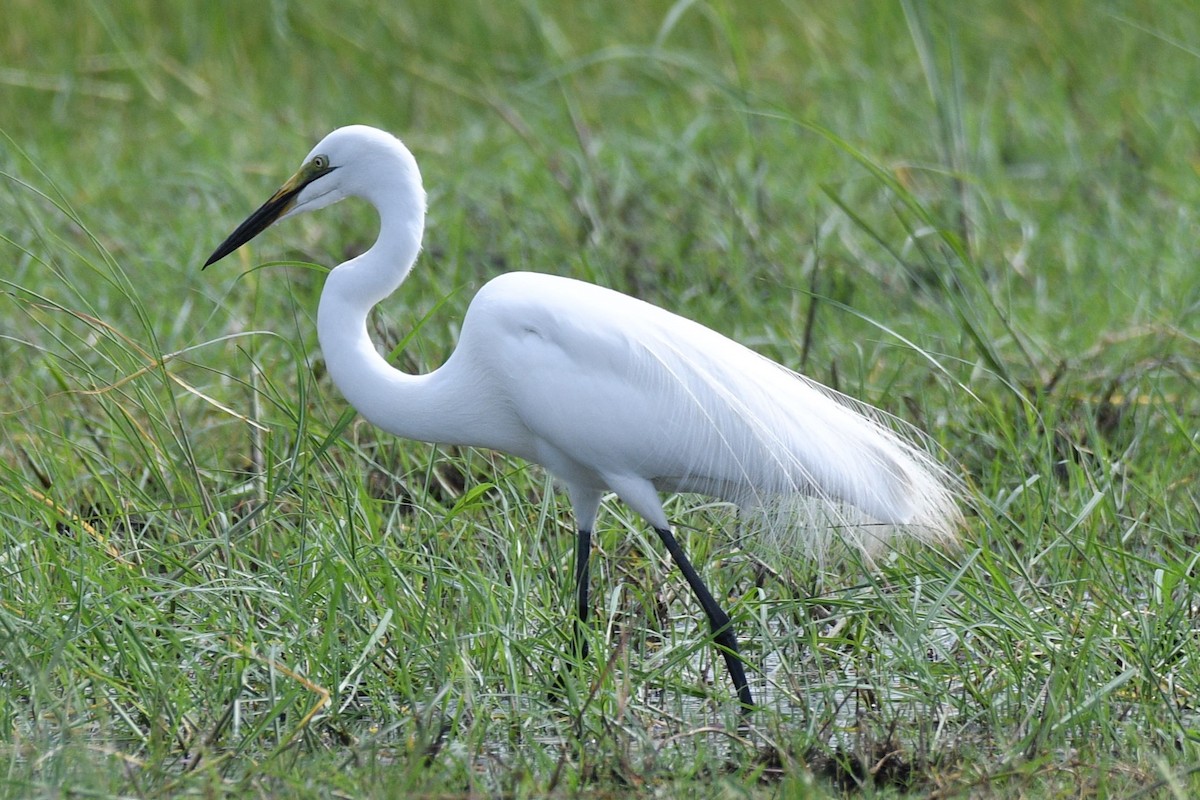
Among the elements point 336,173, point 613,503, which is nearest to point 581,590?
point 613,503

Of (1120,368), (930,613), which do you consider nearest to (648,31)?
(1120,368)

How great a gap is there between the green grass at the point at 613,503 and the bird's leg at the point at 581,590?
43mm

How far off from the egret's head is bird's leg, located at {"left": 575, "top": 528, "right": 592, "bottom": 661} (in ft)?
2.22

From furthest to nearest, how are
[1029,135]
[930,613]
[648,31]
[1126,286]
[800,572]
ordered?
[648,31] < [1029,135] < [1126,286] < [800,572] < [930,613]

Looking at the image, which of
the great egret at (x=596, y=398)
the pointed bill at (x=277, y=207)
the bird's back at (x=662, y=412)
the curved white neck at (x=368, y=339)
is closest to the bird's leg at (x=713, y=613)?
the great egret at (x=596, y=398)

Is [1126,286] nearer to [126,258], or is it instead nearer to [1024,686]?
[1024,686]

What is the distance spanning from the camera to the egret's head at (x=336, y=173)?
8.86 feet

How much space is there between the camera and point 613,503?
3215 millimetres

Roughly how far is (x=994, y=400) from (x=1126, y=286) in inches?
42.7

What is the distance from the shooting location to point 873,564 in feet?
9.25

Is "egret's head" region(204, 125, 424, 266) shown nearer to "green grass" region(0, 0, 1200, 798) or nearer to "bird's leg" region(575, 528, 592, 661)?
"green grass" region(0, 0, 1200, 798)

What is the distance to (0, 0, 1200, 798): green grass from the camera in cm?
237

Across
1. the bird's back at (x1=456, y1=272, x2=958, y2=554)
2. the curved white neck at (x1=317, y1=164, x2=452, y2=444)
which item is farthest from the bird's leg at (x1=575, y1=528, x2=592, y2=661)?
the curved white neck at (x1=317, y1=164, x2=452, y2=444)

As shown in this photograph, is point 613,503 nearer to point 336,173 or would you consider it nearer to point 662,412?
point 662,412
